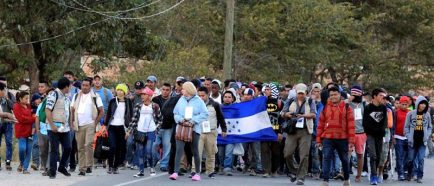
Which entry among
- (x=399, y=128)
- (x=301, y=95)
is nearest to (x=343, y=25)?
(x=399, y=128)

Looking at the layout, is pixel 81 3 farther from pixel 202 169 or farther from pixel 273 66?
pixel 273 66

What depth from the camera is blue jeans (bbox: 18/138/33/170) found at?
17.5m

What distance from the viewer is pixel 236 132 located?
1902 centimetres

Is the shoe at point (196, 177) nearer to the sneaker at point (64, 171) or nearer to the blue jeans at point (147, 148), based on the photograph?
the blue jeans at point (147, 148)

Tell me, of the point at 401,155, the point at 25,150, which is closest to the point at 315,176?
the point at 401,155

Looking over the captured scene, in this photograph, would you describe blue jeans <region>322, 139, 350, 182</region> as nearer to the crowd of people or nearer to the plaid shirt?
the crowd of people

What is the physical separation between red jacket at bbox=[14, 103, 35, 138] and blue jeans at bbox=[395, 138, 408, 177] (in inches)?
295

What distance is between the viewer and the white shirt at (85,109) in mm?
16594

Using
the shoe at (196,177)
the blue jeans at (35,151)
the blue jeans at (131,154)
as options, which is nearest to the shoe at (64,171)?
the blue jeans at (35,151)

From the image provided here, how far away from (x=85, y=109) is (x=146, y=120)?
1.29m

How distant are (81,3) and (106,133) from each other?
8.11 meters

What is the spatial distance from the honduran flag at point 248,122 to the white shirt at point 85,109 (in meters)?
3.30

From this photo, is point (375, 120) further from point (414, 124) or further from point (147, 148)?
point (147, 148)

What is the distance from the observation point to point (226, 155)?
18.8 metres
